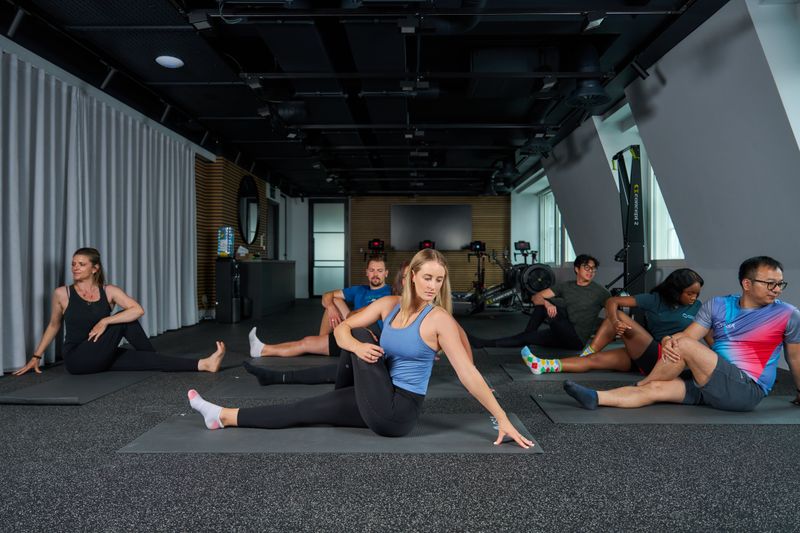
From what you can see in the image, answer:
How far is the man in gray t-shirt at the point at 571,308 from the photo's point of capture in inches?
206

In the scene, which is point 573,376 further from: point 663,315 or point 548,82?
point 548,82

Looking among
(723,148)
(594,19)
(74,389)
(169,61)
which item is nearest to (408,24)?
(594,19)

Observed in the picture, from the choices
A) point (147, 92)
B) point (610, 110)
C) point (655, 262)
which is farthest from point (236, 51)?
point (655, 262)

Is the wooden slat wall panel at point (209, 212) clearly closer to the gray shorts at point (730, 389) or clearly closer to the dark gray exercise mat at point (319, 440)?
the dark gray exercise mat at point (319, 440)

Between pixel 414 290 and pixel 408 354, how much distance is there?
1.00 ft

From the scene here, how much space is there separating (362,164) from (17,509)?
903cm

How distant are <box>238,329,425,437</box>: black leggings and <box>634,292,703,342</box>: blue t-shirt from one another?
2385 millimetres

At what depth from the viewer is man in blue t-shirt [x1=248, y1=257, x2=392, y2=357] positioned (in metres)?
4.62

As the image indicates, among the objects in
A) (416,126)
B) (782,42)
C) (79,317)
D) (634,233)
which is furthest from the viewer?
(416,126)

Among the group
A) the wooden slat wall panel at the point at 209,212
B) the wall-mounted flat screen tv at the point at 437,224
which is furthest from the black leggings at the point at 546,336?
the wall-mounted flat screen tv at the point at 437,224

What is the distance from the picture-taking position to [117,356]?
14.8 ft

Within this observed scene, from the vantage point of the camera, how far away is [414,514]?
1.94 meters

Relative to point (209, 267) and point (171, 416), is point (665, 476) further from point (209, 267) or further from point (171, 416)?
point (209, 267)

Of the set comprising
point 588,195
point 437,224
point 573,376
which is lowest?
point 573,376
